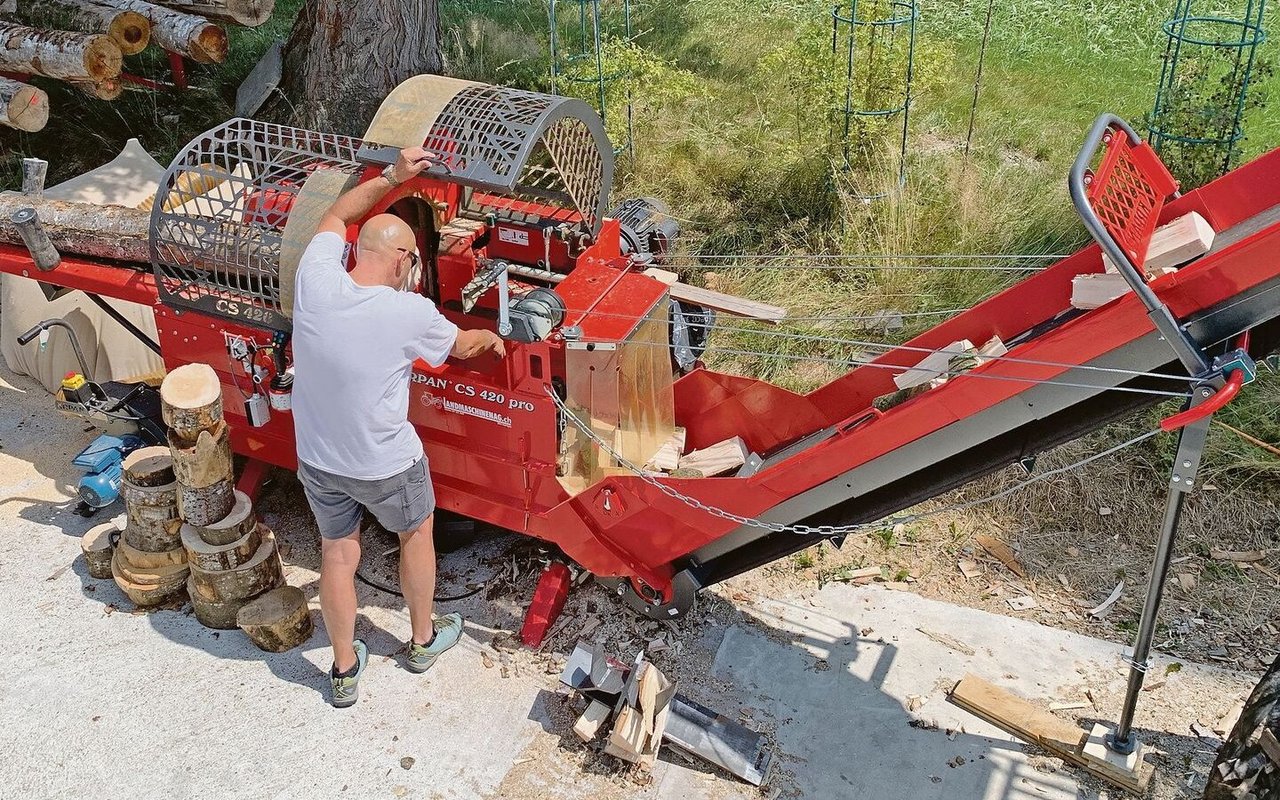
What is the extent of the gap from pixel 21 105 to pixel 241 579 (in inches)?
196

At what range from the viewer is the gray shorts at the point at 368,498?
4.17 meters

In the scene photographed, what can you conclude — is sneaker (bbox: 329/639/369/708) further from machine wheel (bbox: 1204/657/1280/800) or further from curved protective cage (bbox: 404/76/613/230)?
machine wheel (bbox: 1204/657/1280/800)

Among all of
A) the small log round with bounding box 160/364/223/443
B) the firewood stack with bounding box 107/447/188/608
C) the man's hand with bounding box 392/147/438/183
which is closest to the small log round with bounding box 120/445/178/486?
the firewood stack with bounding box 107/447/188/608

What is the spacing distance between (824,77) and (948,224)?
137 centimetres

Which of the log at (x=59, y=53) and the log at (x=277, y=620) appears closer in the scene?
the log at (x=277, y=620)

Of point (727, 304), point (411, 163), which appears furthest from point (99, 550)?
point (727, 304)

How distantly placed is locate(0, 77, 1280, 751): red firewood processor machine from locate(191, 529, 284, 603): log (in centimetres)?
60

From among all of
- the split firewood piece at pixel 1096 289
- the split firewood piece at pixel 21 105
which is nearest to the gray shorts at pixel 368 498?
the split firewood piece at pixel 1096 289

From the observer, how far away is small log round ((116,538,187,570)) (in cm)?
494

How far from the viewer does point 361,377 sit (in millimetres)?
3928

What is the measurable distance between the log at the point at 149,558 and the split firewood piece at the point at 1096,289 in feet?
12.8

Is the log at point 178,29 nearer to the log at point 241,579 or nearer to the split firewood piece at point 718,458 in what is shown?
the log at point 241,579

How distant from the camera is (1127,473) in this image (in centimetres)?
568

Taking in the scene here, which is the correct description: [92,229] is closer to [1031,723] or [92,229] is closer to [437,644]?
[437,644]
